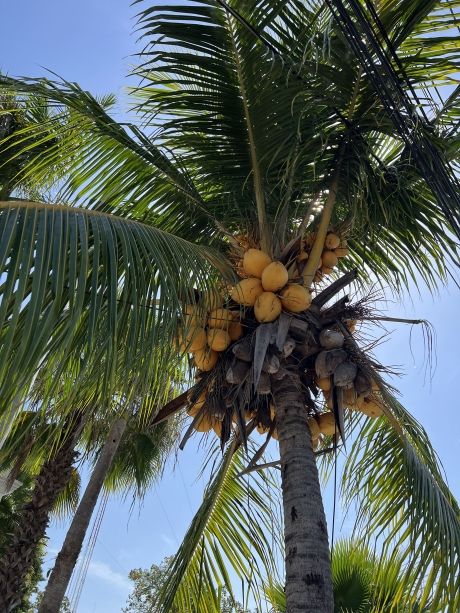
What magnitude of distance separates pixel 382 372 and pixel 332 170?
5.13 ft

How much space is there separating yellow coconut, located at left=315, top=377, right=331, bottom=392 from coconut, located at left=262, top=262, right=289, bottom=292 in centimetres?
68

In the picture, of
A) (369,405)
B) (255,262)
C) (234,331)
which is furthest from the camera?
(369,405)

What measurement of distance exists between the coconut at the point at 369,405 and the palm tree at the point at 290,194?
3.5 inches

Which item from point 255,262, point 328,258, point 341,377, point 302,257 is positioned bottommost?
point 341,377

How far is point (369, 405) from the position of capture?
4.59 metres

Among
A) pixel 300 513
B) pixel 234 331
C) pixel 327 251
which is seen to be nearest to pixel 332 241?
pixel 327 251

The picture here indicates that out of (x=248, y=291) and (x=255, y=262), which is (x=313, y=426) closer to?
(x=248, y=291)

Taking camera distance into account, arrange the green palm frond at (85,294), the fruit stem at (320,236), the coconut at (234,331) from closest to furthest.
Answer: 1. the green palm frond at (85,294)
2. the coconut at (234,331)
3. the fruit stem at (320,236)

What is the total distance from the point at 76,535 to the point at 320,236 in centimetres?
560

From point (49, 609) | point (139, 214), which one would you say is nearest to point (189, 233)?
point (139, 214)

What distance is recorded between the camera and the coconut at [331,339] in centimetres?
427

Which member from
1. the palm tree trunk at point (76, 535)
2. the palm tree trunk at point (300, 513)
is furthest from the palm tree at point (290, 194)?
the palm tree trunk at point (76, 535)

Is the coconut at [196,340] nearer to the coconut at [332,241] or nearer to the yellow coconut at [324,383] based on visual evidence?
the yellow coconut at [324,383]

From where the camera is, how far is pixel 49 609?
7938mm
